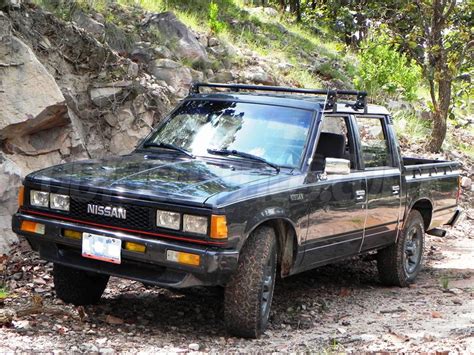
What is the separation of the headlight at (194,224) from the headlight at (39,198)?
113 centimetres

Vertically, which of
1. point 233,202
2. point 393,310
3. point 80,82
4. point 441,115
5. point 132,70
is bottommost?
point 393,310

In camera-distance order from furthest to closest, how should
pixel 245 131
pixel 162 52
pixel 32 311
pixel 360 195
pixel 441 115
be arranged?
pixel 441 115 < pixel 162 52 < pixel 360 195 < pixel 245 131 < pixel 32 311

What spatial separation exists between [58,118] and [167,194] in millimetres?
3739

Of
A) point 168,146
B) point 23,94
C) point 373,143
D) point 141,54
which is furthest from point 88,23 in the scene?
point 373,143

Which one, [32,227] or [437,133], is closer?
[32,227]

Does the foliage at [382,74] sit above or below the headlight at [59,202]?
above

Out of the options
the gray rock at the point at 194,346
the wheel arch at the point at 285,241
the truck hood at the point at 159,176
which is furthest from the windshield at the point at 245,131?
the gray rock at the point at 194,346

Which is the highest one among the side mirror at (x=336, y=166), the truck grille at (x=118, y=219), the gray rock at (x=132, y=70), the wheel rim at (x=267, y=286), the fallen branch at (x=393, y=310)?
the gray rock at (x=132, y=70)

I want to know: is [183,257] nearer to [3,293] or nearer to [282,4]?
[3,293]

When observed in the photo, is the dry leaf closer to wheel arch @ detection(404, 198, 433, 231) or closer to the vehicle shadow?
the vehicle shadow

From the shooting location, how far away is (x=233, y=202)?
4.38 metres

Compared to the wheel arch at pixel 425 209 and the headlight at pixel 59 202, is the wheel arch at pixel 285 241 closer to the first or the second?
the headlight at pixel 59 202

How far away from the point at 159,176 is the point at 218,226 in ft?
2.49

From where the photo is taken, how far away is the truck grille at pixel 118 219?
4.44 meters
